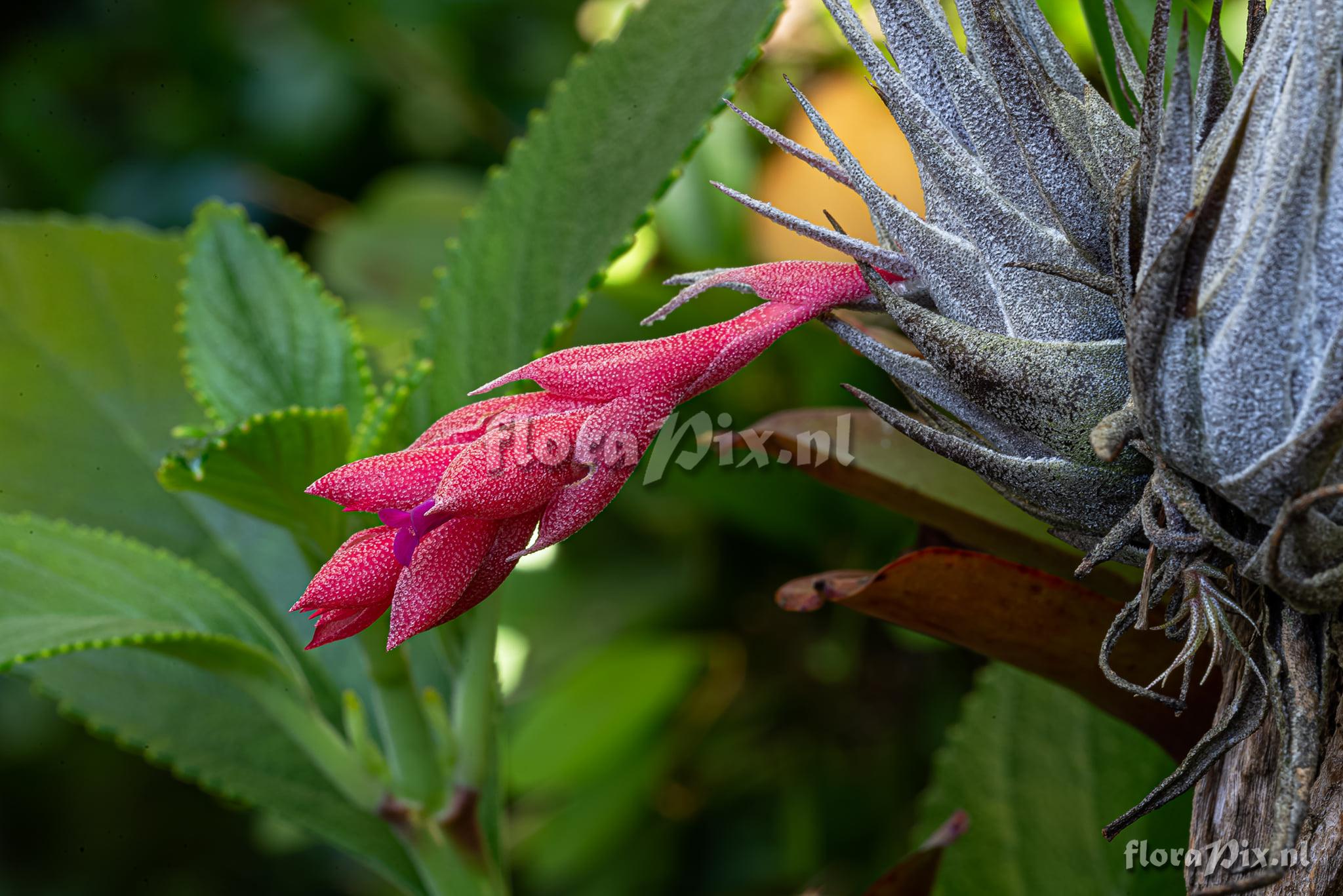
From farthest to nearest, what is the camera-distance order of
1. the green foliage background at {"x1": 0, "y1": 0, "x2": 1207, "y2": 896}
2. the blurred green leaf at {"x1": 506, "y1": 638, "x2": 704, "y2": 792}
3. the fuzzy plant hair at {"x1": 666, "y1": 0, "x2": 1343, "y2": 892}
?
the blurred green leaf at {"x1": 506, "y1": 638, "x2": 704, "y2": 792} < the green foliage background at {"x1": 0, "y1": 0, "x2": 1207, "y2": 896} < the fuzzy plant hair at {"x1": 666, "y1": 0, "x2": 1343, "y2": 892}

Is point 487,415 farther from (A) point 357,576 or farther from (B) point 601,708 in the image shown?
(B) point 601,708

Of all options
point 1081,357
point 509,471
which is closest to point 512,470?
point 509,471

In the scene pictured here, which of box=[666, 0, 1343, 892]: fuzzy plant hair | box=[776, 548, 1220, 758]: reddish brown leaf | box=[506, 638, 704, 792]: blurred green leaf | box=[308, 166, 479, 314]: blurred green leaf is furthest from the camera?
box=[308, 166, 479, 314]: blurred green leaf

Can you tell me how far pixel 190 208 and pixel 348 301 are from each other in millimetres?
598

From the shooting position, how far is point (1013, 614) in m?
0.38

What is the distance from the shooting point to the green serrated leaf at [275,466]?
0.38 m

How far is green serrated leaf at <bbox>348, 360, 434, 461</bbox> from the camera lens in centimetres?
43

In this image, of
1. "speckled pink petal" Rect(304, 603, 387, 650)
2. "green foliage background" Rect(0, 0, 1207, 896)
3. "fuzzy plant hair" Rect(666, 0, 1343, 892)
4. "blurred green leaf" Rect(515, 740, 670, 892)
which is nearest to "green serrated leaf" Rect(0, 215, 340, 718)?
"green foliage background" Rect(0, 0, 1207, 896)

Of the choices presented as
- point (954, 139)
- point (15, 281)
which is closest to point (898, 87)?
point (954, 139)

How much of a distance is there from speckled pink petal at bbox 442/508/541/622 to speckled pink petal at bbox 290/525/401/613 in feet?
0.07

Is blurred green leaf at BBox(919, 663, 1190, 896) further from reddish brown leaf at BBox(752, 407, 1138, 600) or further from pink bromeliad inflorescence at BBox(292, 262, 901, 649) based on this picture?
pink bromeliad inflorescence at BBox(292, 262, 901, 649)

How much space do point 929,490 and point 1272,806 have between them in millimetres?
160

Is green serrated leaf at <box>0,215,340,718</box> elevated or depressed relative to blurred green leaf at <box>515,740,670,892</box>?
elevated

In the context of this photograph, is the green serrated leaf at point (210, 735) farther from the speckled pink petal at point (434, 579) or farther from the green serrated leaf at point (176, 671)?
the speckled pink petal at point (434, 579)
